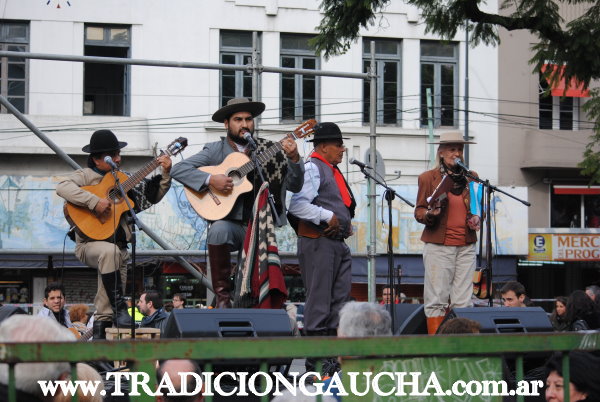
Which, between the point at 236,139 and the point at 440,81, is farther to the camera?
the point at 440,81

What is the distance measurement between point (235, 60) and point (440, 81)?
479 cm

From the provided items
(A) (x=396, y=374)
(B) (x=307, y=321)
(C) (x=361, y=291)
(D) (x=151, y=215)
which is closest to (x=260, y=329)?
(B) (x=307, y=321)

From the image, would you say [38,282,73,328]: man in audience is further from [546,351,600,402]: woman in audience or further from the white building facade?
the white building facade

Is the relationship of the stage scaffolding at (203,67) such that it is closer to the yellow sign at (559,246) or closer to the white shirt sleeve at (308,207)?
the white shirt sleeve at (308,207)

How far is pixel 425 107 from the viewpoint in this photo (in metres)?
23.4

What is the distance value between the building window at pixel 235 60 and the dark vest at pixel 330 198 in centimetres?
1387

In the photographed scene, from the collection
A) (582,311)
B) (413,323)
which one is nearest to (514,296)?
(582,311)

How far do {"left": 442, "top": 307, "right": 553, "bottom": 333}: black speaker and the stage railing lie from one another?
2662 millimetres

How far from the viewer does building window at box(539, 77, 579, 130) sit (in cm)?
2467

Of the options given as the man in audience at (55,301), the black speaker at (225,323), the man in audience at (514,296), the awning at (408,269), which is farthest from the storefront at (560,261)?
the black speaker at (225,323)

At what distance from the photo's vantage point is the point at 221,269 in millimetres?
7395

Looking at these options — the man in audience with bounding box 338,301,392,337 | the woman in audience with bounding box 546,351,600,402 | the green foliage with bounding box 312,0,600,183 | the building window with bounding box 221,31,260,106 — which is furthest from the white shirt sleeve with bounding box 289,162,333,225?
the building window with bounding box 221,31,260,106

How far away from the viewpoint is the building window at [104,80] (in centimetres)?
2170

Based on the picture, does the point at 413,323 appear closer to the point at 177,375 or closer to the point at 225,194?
the point at 225,194
